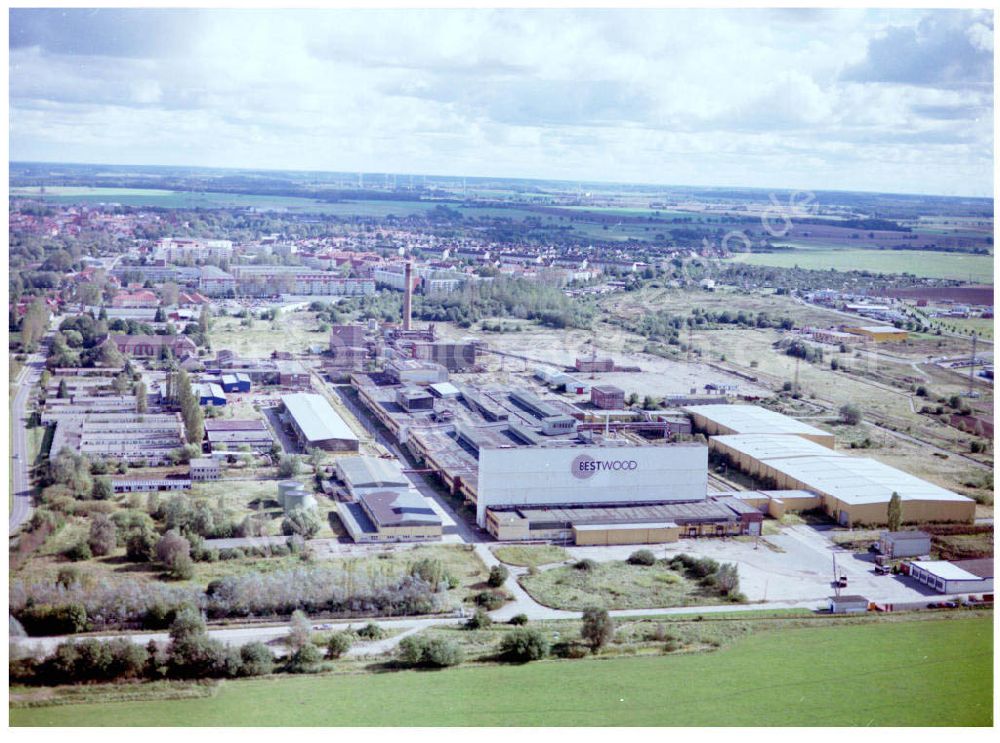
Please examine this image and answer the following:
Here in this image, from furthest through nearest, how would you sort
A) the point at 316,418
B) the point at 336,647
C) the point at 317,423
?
the point at 316,418 < the point at 317,423 < the point at 336,647

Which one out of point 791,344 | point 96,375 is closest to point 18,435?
point 96,375

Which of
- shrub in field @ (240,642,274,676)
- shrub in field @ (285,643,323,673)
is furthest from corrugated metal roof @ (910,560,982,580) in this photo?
shrub in field @ (240,642,274,676)

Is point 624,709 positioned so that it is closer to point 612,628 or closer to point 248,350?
point 612,628

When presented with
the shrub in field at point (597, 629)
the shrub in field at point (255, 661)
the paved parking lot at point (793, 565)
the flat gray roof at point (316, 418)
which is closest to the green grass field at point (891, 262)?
the paved parking lot at point (793, 565)

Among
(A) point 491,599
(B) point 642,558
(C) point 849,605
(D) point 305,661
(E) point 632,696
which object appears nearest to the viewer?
(E) point 632,696

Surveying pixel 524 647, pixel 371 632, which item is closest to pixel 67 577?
pixel 371 632

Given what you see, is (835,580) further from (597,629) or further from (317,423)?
(317,423)

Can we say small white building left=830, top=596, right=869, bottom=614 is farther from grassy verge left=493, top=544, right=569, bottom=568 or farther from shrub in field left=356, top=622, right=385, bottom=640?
shrub in field left=356, top=622, right=385, bottom=640
